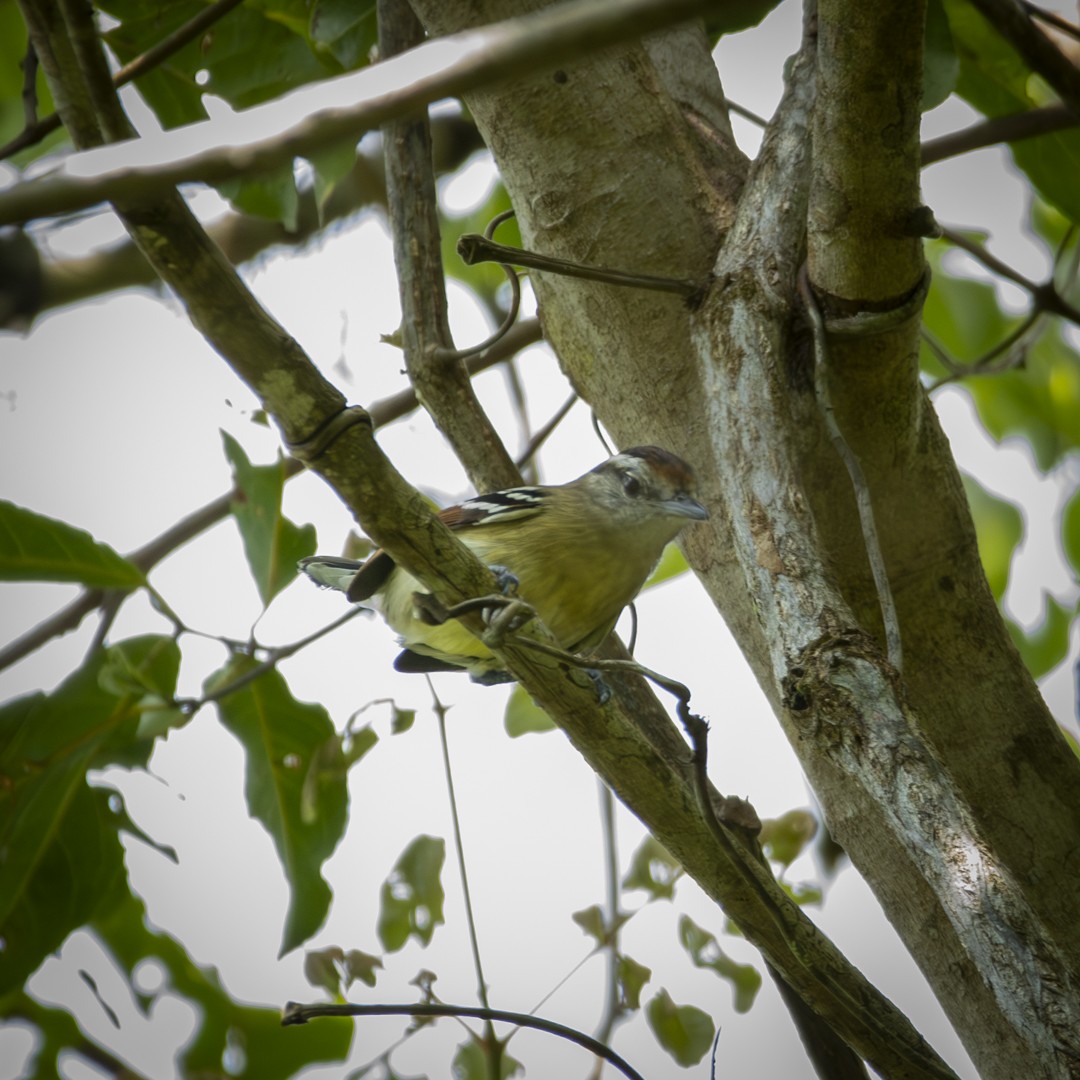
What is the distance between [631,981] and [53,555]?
1.99 meters

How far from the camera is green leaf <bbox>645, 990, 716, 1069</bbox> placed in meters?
2.93

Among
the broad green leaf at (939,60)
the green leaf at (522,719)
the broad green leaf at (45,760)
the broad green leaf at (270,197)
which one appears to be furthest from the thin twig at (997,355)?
the broad green leaf at (45,760)

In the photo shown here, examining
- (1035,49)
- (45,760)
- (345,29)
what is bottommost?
(1035,49)

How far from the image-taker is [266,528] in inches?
123

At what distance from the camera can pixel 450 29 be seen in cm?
282

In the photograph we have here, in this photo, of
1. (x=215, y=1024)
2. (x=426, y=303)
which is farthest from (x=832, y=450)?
(x=215, y=1024)

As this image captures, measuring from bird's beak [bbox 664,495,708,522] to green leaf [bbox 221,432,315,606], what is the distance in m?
1.09

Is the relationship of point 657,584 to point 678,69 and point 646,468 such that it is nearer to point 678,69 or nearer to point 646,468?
point 646,468

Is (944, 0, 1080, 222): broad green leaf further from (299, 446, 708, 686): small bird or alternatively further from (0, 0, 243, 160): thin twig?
(0, 0, 243, 160): thin twig

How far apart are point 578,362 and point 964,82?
154cm

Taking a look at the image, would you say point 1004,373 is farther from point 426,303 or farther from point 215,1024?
point 215,1024

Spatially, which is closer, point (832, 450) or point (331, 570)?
point (832, 450)

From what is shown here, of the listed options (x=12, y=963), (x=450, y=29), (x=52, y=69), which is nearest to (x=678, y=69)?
(x=450, y=29)

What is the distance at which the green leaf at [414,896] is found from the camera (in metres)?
3.27
